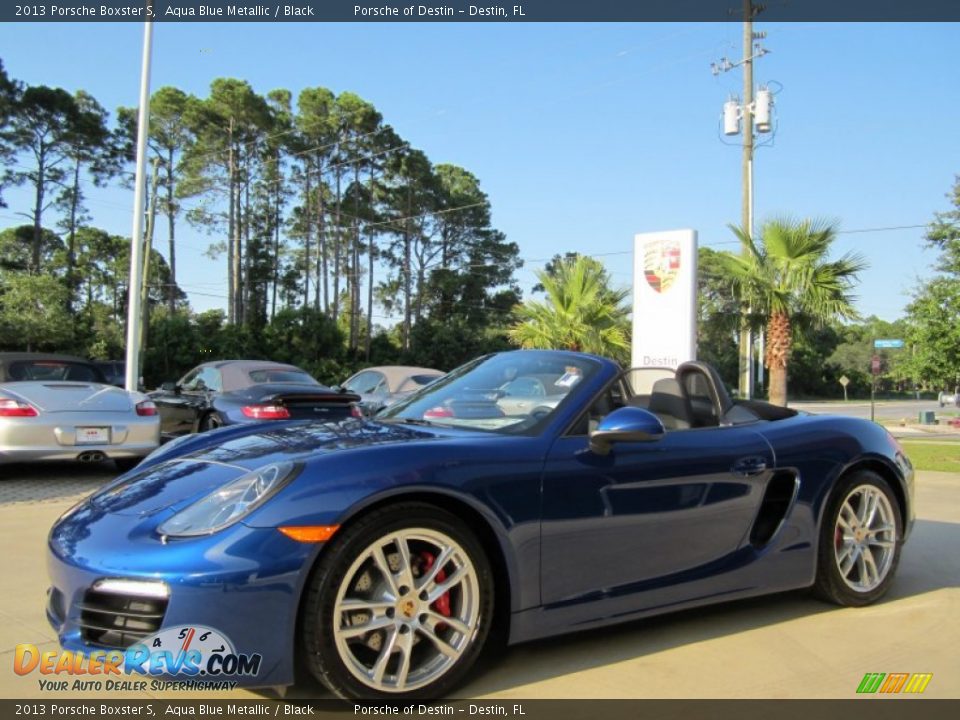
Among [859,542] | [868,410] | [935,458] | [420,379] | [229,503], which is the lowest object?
[868,410]

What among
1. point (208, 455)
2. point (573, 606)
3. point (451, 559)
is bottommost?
point (573, 606)

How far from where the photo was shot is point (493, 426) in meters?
3.45

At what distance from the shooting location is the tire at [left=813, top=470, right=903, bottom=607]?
3980mm

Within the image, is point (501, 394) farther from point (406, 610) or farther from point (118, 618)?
point (118, 618)

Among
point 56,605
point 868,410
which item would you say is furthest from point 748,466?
point 868,410

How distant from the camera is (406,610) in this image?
109 inches

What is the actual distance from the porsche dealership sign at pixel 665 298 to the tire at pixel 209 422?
5.93 meters

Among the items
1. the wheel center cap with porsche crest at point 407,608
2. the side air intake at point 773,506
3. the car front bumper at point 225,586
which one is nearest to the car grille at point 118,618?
the car front bumper at point 225,586

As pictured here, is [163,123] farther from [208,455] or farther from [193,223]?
[208,455]

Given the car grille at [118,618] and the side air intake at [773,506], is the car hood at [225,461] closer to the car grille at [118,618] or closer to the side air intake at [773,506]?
the car grille at [118,618]

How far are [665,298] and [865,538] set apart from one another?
7.92m

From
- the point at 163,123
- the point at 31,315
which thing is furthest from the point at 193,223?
the point at 31,315

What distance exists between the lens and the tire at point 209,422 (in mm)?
9693

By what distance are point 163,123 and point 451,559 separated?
4606 centimetres
